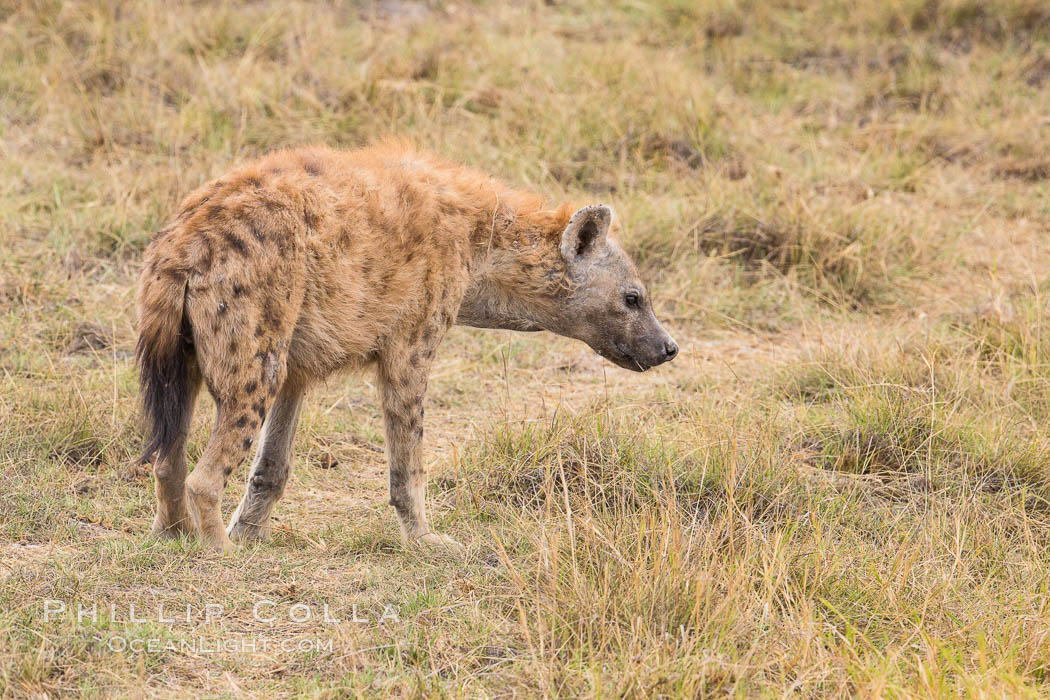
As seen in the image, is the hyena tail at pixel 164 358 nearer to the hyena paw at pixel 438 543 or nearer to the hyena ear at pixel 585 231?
the hyena paw at pixel 438 543

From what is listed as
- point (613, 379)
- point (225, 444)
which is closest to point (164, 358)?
point (225, 444)

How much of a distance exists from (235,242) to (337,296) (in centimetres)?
44

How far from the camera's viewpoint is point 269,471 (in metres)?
4.51

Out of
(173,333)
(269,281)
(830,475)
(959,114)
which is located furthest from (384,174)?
(959,114)

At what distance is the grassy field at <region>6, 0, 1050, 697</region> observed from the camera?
3410 millimetres

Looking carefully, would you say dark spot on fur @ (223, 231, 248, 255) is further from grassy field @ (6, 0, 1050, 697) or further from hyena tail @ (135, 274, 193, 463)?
grassy field @ (6, 0, 1050, 697)

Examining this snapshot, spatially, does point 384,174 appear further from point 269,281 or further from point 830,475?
point 830,475

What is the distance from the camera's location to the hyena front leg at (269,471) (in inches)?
176

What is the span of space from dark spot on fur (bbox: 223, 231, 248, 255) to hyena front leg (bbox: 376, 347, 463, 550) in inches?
30.9

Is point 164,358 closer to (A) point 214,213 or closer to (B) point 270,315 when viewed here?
(B) point 270,315

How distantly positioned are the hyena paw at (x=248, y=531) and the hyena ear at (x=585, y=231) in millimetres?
1586

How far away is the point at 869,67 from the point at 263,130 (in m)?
4.86

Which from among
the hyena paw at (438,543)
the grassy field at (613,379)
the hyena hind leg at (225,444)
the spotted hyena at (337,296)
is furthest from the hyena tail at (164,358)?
the hyena paw at (438,543)

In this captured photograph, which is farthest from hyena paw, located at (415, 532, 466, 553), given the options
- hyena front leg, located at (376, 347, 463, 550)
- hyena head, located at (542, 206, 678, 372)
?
hyena head, located at (542, 206, 678, 372)
